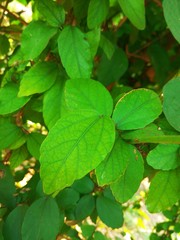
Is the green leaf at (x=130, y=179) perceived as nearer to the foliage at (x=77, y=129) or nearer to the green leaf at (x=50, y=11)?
the foliage at (x=77, y=129)

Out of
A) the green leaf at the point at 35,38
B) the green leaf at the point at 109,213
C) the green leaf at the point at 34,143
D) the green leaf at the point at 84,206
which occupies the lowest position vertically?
the green leaf at the point at 109,213

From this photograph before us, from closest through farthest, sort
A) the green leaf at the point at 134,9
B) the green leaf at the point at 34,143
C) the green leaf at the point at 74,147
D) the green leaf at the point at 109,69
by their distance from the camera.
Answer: the green leaf at the point at 74,147, the green leaf at the point at 134,9, the green leaf at the point at 34,143, the green leaf at the point at 109,69

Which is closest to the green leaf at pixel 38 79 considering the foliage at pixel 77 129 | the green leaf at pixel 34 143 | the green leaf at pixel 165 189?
the foliage at pixel 77 129

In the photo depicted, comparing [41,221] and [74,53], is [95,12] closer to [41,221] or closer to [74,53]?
[74,53]

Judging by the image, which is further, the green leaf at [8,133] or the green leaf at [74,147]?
the green leaf at [8,133]

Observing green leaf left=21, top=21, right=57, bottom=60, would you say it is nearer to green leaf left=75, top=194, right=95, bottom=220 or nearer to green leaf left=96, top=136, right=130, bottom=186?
green leaf left=96, top=136, right=130, bottom=186

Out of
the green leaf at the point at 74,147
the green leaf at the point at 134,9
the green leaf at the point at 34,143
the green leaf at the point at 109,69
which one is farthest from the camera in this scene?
the green leaf at the point at 109,69

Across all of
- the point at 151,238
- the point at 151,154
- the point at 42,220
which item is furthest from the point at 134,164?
the point at 151,238
